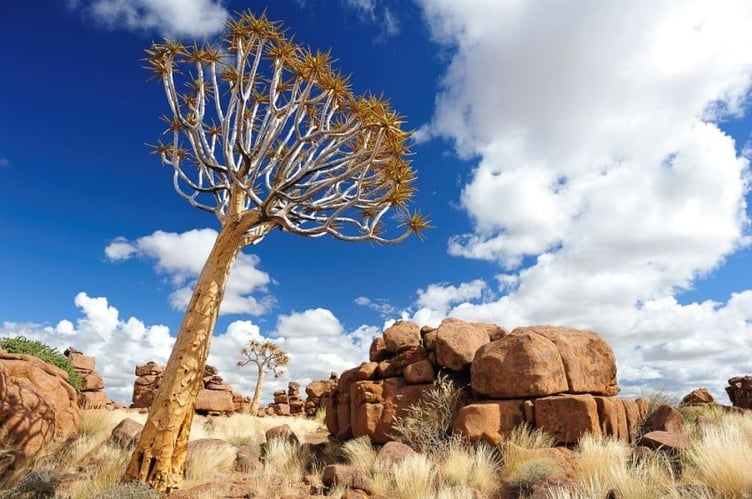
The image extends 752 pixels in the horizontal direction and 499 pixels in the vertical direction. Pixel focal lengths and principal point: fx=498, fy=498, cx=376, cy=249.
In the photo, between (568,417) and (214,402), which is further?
(214,402)

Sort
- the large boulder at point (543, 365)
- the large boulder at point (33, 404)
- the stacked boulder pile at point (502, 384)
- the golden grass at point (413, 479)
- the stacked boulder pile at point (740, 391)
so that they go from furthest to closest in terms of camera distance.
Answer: the stacked boulder pile at point (740, 391), the large boulder at point (543, 365), the large boulder at point (33, 404), the stacked boulder pile at point (502, 384), the golden grass at point (413, 479)

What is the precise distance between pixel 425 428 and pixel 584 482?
4.32 metres

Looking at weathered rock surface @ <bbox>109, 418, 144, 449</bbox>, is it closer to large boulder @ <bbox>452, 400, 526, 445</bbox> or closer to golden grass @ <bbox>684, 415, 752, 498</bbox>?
large boulder @ <bbox>452, 400, 526, 445</bbox>

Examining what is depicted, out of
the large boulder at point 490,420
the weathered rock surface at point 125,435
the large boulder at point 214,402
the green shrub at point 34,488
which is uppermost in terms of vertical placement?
the large boulder at point 214,402

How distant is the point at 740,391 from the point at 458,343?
19556 millimetres

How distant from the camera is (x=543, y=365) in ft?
35.0

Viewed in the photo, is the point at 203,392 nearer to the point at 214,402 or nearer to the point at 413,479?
the point at 214,402

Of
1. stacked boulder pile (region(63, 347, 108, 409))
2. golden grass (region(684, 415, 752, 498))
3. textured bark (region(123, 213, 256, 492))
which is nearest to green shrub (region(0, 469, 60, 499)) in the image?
textured bark (region(123, 213, 256, 492))

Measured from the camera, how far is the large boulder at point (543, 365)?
35.0 ft

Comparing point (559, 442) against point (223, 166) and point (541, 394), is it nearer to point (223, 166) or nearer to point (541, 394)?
point (541, 394)

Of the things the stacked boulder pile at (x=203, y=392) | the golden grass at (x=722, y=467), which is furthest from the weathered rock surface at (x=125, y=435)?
the stacked boulder pile at (x=203, y=392)

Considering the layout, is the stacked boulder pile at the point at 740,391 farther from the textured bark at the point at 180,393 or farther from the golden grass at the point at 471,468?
the textured bark at the point at 180,393

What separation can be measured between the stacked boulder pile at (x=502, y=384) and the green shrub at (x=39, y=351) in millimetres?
9375

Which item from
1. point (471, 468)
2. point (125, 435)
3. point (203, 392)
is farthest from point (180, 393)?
point (203, 392)
